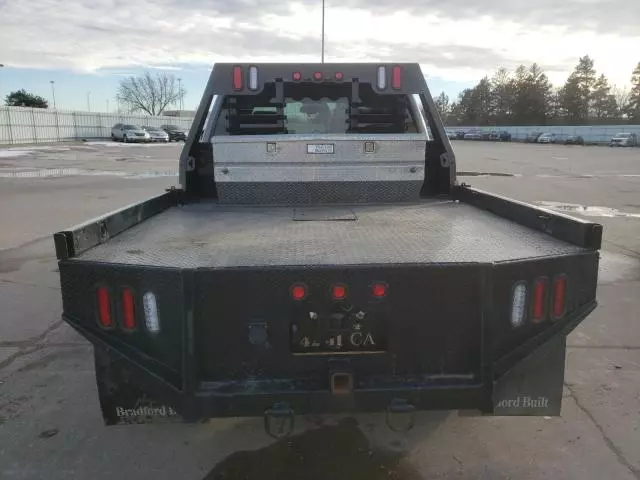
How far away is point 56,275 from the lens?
265 inches

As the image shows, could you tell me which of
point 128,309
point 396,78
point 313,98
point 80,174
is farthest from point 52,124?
point 128,309

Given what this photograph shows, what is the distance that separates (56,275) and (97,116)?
5549 cm

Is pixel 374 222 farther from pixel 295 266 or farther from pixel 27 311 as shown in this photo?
pixel 27 311

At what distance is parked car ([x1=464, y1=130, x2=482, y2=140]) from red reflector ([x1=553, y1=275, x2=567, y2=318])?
261 ft

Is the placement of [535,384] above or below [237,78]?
below

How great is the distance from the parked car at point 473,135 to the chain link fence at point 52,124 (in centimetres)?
4462

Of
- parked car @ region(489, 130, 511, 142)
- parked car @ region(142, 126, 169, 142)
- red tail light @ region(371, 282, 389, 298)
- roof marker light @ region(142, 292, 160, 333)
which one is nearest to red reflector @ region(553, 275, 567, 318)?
red tail light @ region(371, 282, 389, 298)

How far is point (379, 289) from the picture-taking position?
240 cm

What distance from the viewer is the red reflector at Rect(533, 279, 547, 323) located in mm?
2502

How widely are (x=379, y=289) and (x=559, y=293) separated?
85 cm

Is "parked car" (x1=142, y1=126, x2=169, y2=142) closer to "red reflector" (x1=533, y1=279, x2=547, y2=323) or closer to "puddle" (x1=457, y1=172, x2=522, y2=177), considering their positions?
→ "puddle" (x1=457, y1=172, x2=522, y2=177)

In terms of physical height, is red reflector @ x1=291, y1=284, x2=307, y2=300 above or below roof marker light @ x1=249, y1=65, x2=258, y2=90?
below

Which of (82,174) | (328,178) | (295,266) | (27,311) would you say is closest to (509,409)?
(295,266)

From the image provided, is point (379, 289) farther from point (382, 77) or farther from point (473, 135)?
point (473, 135)
